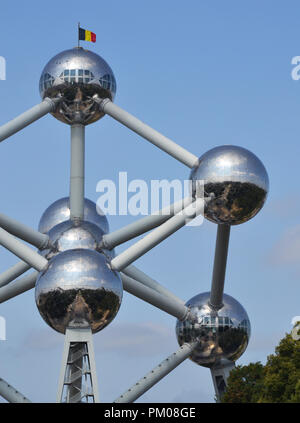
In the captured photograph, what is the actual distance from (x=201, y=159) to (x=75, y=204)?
4.77 m

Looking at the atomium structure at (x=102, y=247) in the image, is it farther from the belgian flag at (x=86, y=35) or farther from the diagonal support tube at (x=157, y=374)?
the belgian flag at (x=86, y=35)

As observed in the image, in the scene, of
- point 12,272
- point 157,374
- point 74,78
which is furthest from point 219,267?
point 74,78

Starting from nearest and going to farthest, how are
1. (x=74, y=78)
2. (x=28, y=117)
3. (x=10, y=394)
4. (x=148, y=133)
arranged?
(x=10, y=394)
(x=148, y=133)
(x=28, y=117)
(x=74, y=78)

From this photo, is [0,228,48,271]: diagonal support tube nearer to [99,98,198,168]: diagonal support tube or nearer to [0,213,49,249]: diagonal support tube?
[0,213,49,249]: diagonal support tube

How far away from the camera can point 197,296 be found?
28.4 metres

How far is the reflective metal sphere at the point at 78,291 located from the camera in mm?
22391

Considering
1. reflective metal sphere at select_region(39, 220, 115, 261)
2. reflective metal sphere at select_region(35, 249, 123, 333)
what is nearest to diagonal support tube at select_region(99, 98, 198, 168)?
reflective metal sphere at select_region(39, 220, 115, 261)

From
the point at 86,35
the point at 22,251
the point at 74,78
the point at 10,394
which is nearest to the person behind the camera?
the point at 22,251

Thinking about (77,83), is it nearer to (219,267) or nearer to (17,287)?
(17,287)

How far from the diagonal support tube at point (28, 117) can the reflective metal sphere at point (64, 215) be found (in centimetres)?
274

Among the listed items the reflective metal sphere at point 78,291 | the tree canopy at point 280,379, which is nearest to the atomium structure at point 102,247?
the reflective metal sphere at point 78,291

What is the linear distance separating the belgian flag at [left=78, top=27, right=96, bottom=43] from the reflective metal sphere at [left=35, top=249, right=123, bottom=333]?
8898mm

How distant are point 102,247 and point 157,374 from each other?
146 inches

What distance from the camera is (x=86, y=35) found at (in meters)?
29.9
